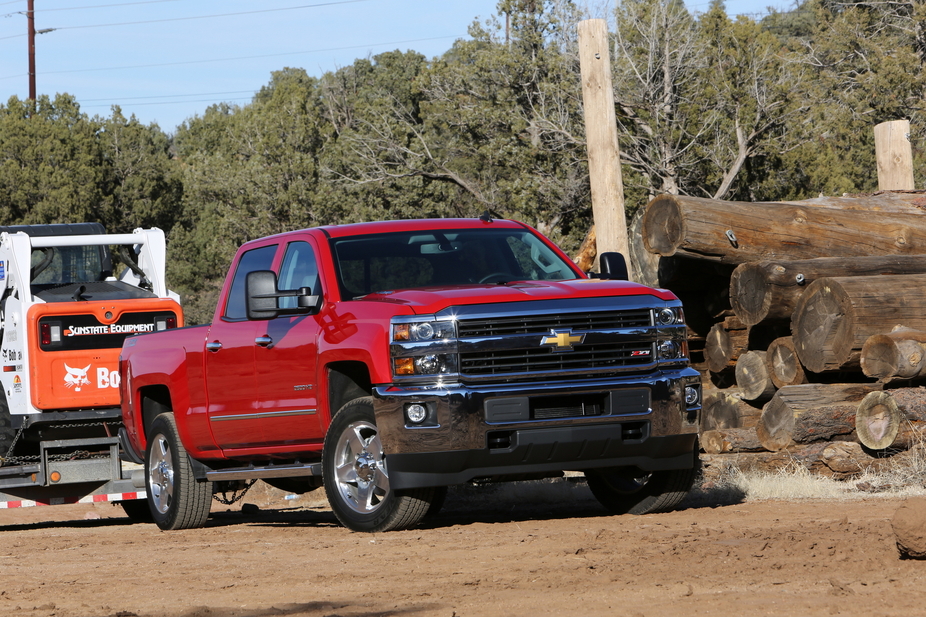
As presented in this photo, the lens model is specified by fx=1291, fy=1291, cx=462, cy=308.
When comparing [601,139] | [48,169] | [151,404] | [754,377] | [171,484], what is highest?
[48,169]

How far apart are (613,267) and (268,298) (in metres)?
2.47

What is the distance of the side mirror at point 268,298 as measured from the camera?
28.2ft

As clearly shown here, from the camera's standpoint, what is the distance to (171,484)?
10680mm

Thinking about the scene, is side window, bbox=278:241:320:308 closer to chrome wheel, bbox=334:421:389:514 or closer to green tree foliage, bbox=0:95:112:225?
chrome wheel, bbox=334:421:389:514

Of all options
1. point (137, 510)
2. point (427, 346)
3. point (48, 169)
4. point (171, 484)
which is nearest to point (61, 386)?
point (137, 510)

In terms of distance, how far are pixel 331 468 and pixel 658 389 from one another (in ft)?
7.10

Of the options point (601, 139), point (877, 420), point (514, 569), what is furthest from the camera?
point (601, 139)

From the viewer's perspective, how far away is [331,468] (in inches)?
330

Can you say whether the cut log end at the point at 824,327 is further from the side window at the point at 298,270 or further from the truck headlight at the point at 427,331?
the truck headlight at the point at 427,331

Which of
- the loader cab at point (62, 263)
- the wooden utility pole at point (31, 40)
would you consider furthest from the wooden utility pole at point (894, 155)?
the wooden utility pole at point (31, 40)

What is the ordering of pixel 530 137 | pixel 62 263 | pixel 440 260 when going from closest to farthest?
pixel 440 260 → pixel 62 263 → pixel 530 137

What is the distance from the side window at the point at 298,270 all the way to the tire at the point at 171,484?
1.86 m

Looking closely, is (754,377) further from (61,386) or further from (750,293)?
(61,386)

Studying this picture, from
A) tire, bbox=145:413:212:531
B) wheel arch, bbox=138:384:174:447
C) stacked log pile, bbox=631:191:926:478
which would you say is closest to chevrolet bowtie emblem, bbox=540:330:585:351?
tire, bbox=145:413:212:531
